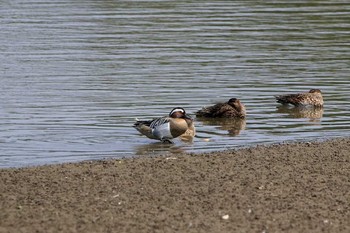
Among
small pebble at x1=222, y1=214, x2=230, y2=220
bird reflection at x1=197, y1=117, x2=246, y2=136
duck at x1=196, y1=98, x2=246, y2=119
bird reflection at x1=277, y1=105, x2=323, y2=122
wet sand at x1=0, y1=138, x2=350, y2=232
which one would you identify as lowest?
small pebble at x1=222, y1=214, x2=230, y2=220

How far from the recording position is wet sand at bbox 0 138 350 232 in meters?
9.52

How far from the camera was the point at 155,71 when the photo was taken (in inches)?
864

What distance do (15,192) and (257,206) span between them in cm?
246

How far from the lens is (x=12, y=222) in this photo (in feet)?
31.3

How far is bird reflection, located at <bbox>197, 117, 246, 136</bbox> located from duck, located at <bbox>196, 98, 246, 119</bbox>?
67 mm

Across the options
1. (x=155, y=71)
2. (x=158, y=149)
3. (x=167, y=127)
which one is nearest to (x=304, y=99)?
(x=167, y=127)

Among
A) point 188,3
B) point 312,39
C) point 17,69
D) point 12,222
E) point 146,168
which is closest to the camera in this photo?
point 12,222

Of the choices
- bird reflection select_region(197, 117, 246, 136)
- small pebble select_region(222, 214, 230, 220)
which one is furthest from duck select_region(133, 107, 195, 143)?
small pebble select_region(222, 214, 230, 220)

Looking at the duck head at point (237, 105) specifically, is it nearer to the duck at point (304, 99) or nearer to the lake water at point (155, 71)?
the lake water at point (155, 71)

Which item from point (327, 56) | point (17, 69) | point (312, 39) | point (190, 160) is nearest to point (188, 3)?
point (312, 39)

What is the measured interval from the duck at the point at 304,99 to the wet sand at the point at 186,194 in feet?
16.7

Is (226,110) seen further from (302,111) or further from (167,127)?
(167,127)

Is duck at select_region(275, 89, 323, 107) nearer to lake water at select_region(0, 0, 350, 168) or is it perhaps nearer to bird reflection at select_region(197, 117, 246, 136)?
lake water at select_region(0, 0, 350, 168)

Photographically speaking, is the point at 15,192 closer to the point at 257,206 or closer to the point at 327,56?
the point at 257,206
